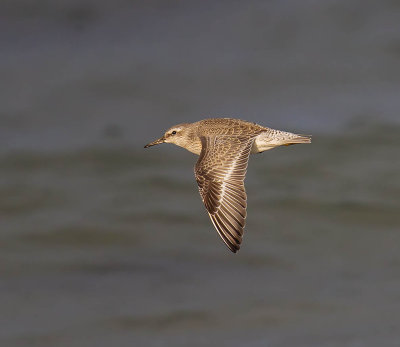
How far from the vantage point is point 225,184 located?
9.39 m

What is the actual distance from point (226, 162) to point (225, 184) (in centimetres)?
27

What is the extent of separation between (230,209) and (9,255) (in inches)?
286

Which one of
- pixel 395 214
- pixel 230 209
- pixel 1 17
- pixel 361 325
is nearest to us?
pixel 230 209

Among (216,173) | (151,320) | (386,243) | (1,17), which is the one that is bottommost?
(151,320)

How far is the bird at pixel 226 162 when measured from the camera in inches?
361

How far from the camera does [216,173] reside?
9.45 metres

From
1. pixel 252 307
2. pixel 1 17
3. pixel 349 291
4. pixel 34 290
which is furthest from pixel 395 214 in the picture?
pixel 1 17

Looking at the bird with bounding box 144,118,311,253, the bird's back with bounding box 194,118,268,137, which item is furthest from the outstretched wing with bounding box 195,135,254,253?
the bird's back with bounding box 194,118,268,137

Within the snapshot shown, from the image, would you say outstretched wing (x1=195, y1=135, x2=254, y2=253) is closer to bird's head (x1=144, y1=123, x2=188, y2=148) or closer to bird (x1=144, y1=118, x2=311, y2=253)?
bird (x1=144, y1=118, x2=311, y2=253)

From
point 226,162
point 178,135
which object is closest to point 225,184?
point 226,162

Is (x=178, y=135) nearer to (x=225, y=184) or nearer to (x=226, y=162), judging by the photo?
(x=226, y=162)

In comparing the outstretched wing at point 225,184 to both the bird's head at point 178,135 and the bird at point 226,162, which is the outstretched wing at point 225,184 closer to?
the bird at point 226,162

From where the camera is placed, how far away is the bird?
9172 millimetres

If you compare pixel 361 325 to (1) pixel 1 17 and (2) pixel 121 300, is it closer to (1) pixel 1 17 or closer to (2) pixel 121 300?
(2) pixel 121 300
